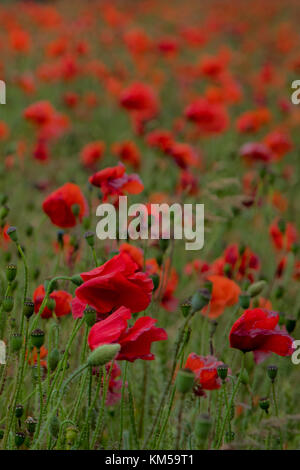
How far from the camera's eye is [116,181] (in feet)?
4.26

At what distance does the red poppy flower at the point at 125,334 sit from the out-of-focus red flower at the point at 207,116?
69.4 inches

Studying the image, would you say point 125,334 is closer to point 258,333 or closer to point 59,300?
point 258,333

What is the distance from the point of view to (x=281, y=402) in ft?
5.28

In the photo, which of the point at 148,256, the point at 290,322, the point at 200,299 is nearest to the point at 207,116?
the point at 148,256

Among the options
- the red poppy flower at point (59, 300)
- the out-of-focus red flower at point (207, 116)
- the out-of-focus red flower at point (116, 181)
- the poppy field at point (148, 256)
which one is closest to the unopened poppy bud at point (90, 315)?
the poppy field at point (148, 256)

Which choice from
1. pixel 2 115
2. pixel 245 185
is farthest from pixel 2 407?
pixel 2 115

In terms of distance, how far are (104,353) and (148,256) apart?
1.29 metres

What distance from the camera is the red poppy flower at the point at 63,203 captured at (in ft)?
4.39

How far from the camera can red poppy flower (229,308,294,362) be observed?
961 mm

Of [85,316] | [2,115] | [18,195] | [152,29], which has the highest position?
[152,29]

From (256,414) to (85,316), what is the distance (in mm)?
595

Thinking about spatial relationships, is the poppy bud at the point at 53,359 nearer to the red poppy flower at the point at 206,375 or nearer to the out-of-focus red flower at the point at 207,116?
the red poppy flower at the point at 206,375

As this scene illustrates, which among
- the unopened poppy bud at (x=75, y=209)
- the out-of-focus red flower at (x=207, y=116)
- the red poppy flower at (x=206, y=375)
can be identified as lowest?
the red poppy flower at (x=206, y=375)
